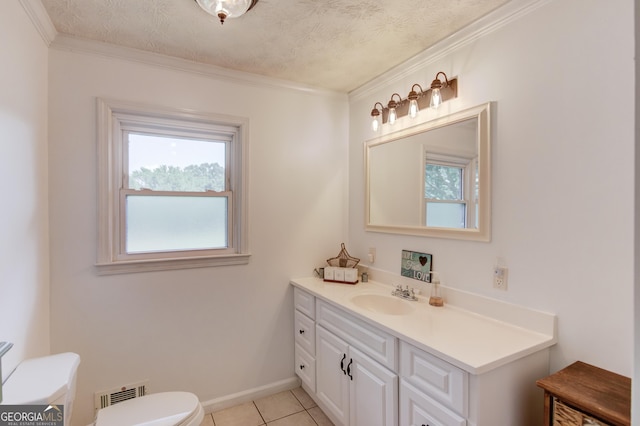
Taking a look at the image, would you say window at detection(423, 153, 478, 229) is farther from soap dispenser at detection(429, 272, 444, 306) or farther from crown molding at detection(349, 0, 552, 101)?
crown molding at detection(349, 0, 552, 101)

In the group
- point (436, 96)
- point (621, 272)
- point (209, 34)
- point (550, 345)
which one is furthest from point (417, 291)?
point (209, 34)

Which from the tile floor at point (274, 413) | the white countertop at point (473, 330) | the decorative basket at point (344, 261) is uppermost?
the decorative basket at point (344, 261)

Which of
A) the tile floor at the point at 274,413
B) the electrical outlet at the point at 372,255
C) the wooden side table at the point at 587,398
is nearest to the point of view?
the wooden side table at the point at 587,398

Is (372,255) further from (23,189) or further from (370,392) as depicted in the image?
(23,189)

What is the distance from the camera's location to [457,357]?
1.16 m

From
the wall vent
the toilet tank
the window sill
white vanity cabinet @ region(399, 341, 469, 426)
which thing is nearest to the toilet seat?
the toilet tank

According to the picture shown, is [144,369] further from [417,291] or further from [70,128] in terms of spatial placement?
[417,291]

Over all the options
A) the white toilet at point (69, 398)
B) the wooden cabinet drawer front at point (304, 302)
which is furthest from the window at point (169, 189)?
the white toilet at point (69, 398)

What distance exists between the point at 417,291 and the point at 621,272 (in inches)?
39.7

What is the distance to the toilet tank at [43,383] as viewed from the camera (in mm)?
1142

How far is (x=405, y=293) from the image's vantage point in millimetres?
1974

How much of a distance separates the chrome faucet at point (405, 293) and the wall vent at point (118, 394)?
1.70 meters

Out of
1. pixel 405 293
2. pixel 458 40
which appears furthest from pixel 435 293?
pixel 458 40

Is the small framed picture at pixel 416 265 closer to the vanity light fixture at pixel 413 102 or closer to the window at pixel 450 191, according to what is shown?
the window at pixel 450 191
